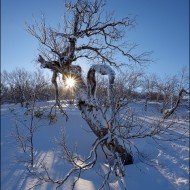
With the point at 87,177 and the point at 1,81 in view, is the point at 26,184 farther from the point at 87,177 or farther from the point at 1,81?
the point at 1,81

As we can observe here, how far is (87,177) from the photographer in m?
6.69

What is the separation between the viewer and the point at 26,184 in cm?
578

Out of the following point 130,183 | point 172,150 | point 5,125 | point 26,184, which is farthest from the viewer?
point 5,125

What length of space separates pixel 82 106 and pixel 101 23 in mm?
3610

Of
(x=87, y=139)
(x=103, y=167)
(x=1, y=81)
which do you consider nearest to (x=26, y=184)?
(x=103, y=167)

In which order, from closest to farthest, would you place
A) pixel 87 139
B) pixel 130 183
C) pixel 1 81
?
pixel 130 183 < pixel 87 139 < pixel 1 81

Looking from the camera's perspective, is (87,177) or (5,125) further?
(5,125)

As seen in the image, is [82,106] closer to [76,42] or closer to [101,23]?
[76,42]

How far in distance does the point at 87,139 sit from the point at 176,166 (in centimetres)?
450

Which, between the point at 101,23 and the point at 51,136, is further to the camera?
the point at 51,136

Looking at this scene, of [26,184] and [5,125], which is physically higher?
[5,125]

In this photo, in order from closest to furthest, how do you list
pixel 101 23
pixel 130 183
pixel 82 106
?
1. pixel 130 183
2. pixel 82 106
3. pixel 101 23

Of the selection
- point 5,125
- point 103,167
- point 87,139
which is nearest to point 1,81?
point 5,125

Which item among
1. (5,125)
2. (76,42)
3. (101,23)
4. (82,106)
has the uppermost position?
(101,23)
